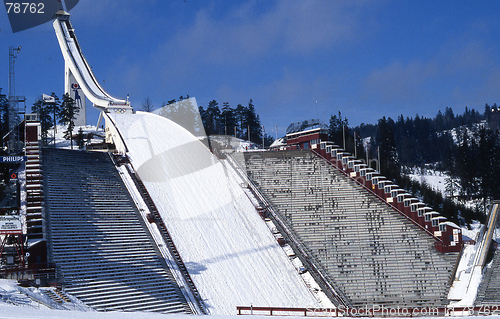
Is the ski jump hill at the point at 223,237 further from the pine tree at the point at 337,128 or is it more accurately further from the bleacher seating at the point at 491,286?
the pine tree at the point at 337,128

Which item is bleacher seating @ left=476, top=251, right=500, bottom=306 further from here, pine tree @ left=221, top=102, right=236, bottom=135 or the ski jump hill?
pine tree @ left=221, top=102, right=236, bottom=135

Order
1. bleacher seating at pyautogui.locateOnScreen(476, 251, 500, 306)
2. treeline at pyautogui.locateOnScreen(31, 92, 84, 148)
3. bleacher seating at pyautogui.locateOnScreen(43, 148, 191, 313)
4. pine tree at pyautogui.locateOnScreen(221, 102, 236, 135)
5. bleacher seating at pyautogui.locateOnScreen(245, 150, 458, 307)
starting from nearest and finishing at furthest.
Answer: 1. bleacher seating at pyautogui.locateOnScreen(43, 148, 191, 313)
2. bleacher seating at pyautogui.locateOnScreen(476, 251, 500, 306)
3. bleacher seating at pyautogui.locateOnScreen(245, 150, 458, 307)
4. treeline at pyautogui.locateOnScreen(31, 92, 84, 148)
5. pine tree at pyautogui.locateOnScreen(221, 102, 236, 135)

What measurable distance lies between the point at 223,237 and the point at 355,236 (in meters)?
7.01

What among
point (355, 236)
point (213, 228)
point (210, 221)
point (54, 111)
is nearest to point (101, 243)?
point (213, 228)

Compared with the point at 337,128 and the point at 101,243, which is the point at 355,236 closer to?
Answer: the point at 101,243

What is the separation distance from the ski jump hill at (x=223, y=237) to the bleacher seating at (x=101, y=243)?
62 millimetres

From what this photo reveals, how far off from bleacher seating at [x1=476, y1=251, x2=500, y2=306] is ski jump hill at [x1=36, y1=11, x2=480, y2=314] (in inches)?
60.8

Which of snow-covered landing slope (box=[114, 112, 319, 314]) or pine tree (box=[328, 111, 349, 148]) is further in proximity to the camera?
pine tree (box=[328, 111, 349, 148])

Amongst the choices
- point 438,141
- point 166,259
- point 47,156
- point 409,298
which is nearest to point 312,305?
point 409,298

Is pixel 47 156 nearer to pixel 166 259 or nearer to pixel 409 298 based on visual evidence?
pixel 166 259

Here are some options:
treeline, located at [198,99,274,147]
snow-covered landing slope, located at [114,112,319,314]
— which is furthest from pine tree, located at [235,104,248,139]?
snow-covered landing slope, located at [114,112,319,314]

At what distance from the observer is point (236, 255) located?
2589 cm

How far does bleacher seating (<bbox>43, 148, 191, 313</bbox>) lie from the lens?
68.0ft

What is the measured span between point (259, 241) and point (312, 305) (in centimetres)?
552
